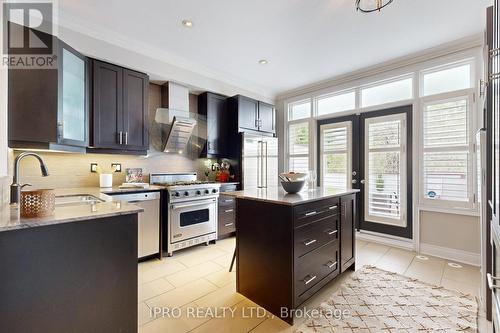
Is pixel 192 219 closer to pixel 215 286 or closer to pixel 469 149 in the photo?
pixel 215 286

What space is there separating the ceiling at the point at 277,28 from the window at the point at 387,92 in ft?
1.41

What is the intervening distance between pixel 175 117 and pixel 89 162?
1.35m

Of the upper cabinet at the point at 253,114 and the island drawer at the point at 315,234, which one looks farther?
the upper cabinet at the point at 253,114

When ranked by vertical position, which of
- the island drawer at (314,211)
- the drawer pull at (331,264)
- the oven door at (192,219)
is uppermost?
Answer: the island drawer at (314,211)

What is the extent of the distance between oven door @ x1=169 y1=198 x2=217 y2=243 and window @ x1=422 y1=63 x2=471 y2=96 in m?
3.74

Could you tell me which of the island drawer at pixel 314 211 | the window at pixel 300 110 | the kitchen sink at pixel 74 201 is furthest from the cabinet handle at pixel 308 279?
the window at pixel 300 110

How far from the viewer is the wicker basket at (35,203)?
4.10 ft

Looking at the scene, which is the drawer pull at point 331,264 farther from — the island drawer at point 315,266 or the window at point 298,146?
the window at point 298,146

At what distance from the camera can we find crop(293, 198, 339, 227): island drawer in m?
1.92

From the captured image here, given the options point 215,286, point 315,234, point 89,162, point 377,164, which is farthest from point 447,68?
point 89,162

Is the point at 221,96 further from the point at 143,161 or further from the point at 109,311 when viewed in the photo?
the point at 109,311

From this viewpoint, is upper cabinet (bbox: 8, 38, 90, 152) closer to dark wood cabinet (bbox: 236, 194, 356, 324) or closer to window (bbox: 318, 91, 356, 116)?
dark wood cabinet (bbox: 236, 194, 356, 324)

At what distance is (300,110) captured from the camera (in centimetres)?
514

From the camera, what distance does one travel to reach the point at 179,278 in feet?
8.60
